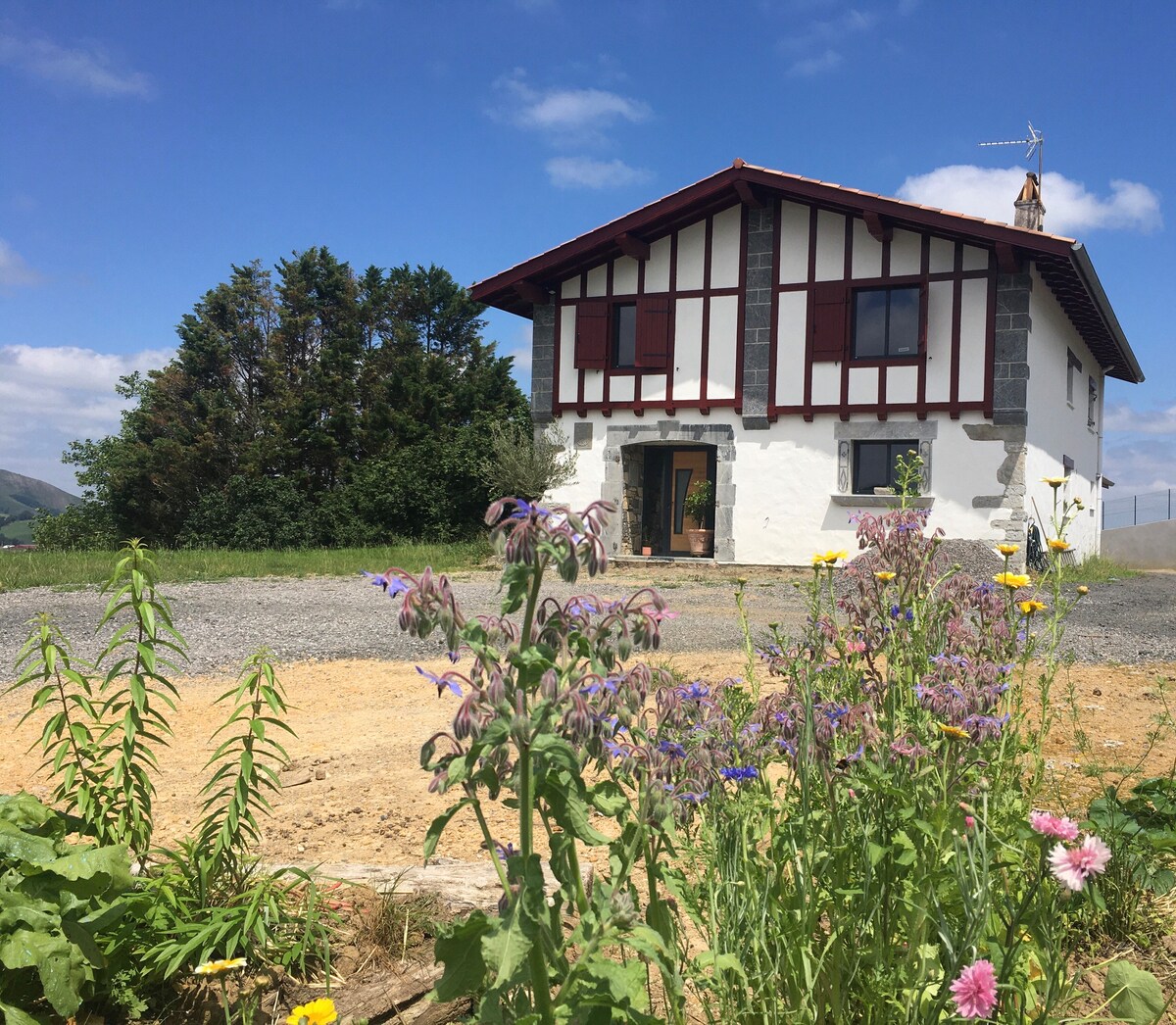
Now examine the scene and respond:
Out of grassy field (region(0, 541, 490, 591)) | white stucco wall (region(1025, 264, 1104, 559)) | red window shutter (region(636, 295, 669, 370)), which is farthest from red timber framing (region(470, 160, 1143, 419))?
grassy field (region(0, 541, 490, 591))

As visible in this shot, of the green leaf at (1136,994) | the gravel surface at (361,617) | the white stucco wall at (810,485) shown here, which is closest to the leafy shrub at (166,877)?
the green leaf at (1136,994)

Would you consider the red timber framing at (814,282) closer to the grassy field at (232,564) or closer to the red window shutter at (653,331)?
the red window shutter at (653,331)

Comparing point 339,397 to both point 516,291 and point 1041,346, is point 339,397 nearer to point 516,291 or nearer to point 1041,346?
point 516,291

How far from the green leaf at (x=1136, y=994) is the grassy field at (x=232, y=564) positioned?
11.0m

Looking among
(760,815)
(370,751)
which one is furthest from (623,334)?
(760,815)

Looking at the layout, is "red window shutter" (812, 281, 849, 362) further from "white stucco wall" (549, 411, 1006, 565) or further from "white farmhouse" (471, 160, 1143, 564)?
"white stucco wall" (549, 411, 1006, 565)

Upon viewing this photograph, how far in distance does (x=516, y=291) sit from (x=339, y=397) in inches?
363

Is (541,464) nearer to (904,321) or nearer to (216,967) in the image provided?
(904,321)

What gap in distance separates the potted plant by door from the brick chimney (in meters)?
8.12

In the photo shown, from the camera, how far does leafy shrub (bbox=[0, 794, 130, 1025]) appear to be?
1.67 metres

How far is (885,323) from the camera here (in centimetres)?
1460

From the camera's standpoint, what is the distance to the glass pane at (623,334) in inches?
635

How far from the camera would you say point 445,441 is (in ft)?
70.3

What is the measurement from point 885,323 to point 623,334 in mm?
4392
